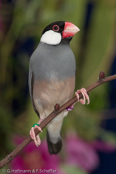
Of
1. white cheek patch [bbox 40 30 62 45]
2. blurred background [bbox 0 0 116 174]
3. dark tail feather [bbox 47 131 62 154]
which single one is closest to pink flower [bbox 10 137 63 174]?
blurred background [bbox 0 0 116 174]

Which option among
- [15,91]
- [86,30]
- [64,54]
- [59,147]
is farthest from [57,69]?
[86,30]

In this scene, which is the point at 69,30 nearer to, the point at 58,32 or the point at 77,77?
the point at 58,32

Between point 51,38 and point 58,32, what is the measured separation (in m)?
0.02

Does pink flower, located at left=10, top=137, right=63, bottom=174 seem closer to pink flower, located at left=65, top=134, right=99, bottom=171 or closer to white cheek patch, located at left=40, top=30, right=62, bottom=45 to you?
pink flower, located at left=65, top=134, right=99, bottom=171

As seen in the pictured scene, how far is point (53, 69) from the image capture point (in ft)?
0.84

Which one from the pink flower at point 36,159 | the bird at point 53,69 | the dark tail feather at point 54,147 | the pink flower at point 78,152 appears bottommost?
the pink flower at point 78,152

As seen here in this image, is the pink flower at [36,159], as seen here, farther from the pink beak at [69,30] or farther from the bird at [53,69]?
the pink beak at [69,30]

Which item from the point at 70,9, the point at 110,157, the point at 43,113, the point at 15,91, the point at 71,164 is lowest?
the point at 110,157

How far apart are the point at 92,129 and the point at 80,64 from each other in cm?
19

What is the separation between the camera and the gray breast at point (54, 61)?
0.26 meters

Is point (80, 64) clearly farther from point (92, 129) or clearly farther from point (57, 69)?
point (57, 69)

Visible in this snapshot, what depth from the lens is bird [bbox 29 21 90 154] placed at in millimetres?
255

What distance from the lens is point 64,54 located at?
265 mm

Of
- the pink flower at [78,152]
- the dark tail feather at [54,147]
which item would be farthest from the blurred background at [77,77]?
the dark tail feather at [54,147]
